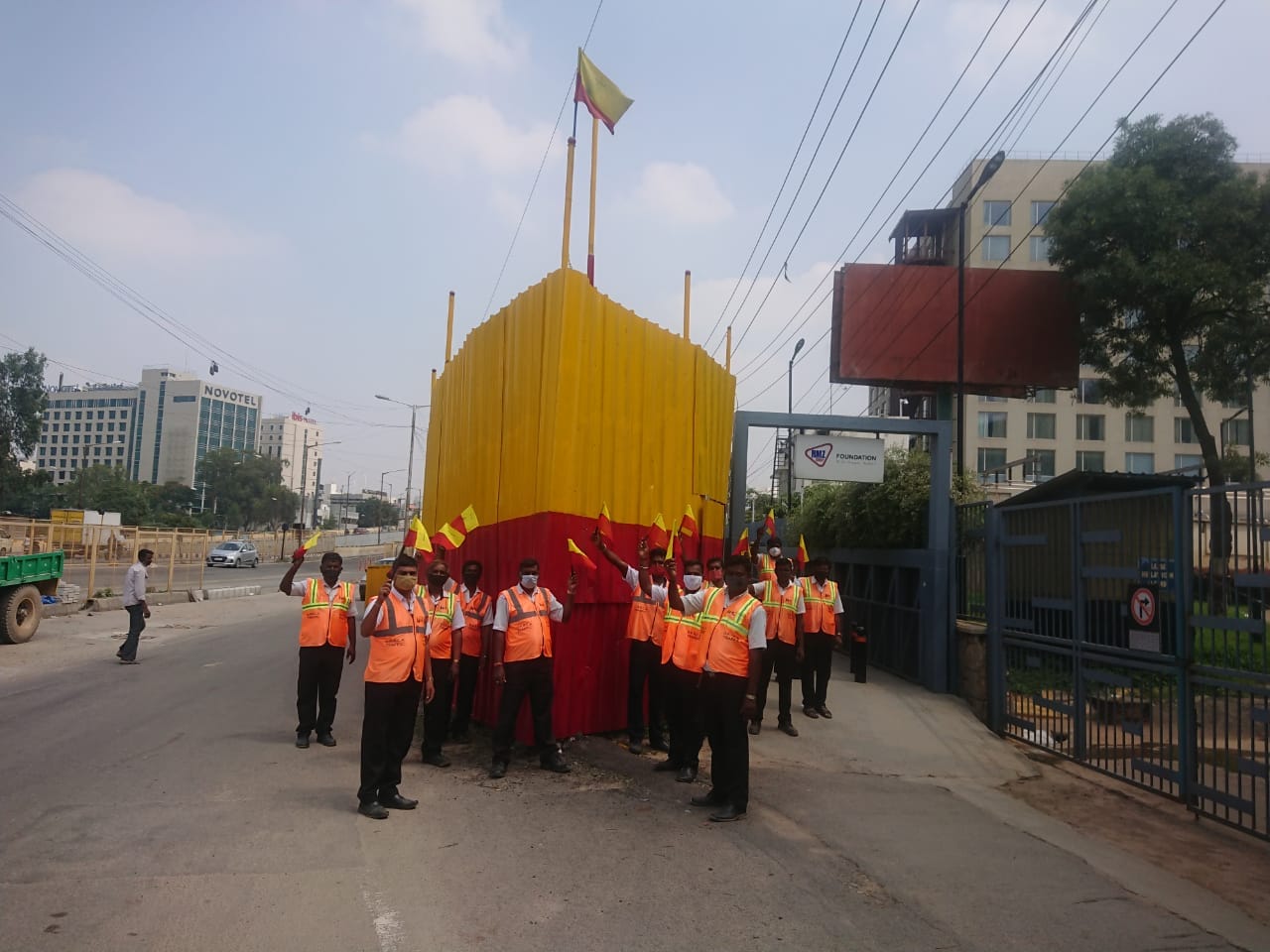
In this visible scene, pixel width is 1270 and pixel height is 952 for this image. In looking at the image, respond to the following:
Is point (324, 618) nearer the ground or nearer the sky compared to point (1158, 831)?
nearer the sky

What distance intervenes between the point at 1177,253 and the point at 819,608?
14404mm

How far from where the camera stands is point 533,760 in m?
8.06

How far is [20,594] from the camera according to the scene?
51.7 ft

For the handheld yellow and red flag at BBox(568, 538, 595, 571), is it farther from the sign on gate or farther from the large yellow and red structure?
the sign on gate

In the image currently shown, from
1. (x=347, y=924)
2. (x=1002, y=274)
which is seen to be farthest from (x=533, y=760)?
(x=1002, y=274)

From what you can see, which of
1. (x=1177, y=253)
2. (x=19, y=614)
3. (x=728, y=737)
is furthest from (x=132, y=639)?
(x=1177, y=253)

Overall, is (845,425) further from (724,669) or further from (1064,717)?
(724,669)

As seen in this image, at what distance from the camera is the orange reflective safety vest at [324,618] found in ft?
28.2

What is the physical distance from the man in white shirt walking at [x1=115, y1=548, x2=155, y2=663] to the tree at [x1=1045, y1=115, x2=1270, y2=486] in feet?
61.0

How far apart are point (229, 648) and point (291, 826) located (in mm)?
11651

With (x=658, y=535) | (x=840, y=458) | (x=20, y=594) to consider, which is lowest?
(x=20, y=594)

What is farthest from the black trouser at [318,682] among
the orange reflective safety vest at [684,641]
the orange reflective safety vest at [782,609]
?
the orange reflective safety vest at [782,609]

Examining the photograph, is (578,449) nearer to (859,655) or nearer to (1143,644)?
(1143,644)

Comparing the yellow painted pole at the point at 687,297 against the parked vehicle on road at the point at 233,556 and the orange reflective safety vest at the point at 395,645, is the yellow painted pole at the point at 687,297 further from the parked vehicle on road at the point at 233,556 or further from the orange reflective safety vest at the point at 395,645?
the parked vehicle on road at the point at 233,556
